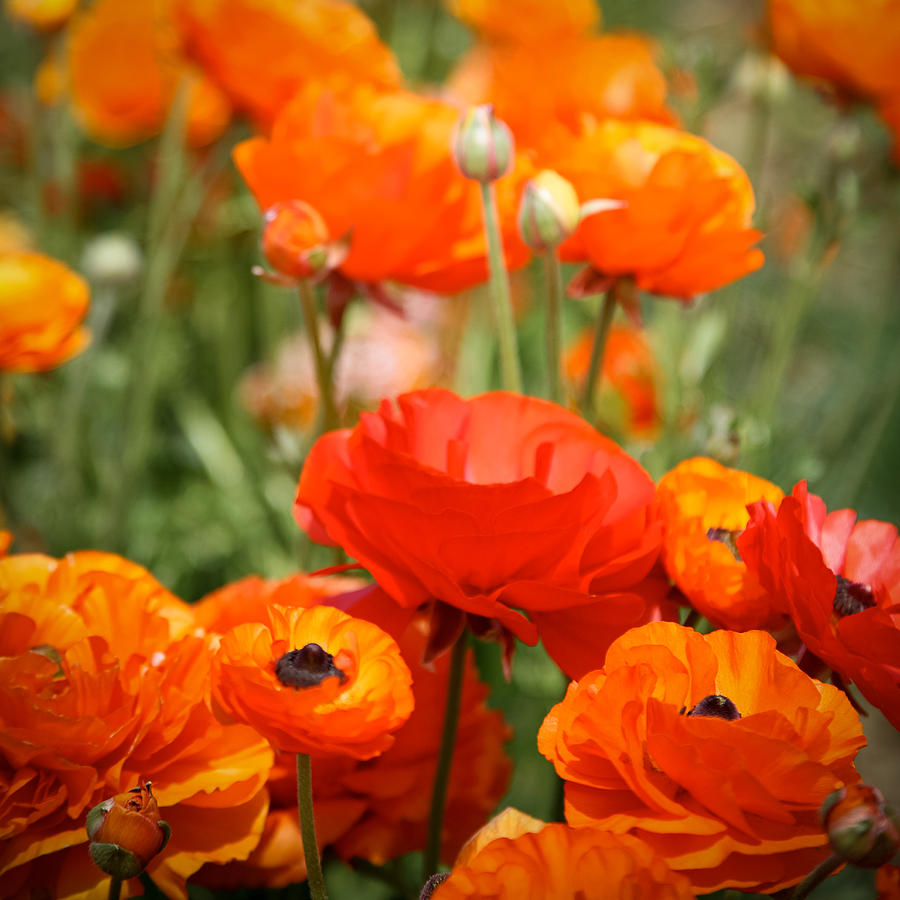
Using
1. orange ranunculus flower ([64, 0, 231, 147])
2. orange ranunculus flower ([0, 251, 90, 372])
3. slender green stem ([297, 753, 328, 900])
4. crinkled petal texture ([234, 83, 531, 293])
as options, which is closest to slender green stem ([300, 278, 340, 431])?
crinkled petal texture ([234, 83, 531, 293])

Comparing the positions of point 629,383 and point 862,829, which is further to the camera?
point 629,383

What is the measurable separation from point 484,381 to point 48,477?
1.45ft

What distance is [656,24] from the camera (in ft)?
6.28

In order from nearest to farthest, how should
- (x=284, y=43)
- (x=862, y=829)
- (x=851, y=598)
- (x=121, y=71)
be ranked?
1. (x=862, y=829)
2. (x=851, y=598)
3. (x=284, y=43)
4. (x=121, y=71)

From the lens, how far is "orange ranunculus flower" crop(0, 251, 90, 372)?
21.0 inches

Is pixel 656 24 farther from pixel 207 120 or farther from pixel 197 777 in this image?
→ pixel 197 777

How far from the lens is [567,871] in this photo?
0.95 feet

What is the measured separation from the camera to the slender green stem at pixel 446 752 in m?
0.38

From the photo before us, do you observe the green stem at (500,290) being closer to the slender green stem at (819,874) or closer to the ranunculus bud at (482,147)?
the ranunculus bud at (482,147)

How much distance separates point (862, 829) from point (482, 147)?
32 cm

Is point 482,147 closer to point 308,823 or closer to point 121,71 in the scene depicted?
point 308,823

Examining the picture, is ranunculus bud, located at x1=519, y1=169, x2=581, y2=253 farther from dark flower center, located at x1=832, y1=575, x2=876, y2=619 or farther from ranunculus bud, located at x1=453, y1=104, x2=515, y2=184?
dark flower center, located at x1=832, y1=575, x2=876, y2=619

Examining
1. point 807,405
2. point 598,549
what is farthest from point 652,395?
point 598,549

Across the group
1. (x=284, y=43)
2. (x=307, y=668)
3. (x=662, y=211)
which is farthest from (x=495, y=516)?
(x=284, y=43)
